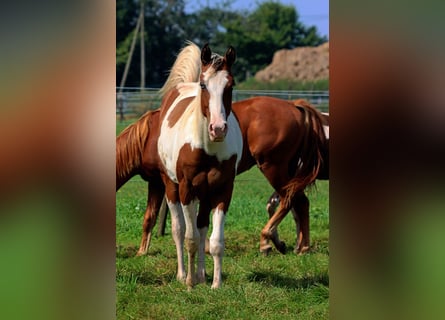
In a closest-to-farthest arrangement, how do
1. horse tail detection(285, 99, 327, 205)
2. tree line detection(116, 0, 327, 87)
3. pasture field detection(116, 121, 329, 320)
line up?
pasture field detection(116, 121, 329, 320) < horse tail detection(285, 99, 327, 205) < tree line detection(116, 0, 327, 87)

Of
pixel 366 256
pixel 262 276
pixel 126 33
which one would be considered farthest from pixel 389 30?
pixel 126 33

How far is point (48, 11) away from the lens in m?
1.62

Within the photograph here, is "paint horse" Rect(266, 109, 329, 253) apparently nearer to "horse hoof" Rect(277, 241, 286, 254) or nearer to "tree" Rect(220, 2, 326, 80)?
"horse hoof" Rect(277, 241, 286, 254)

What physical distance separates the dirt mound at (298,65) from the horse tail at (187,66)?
1037 cm

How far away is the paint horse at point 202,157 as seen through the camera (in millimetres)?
3092

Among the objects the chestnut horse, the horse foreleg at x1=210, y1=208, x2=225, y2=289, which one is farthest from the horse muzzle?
the chestnut horse

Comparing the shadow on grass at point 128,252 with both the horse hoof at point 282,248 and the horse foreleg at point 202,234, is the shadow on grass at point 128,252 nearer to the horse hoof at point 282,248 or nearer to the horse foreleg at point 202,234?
the horse foreleg at point 202,234

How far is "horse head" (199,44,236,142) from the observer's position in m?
3.00

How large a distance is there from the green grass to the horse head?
0.84 meters

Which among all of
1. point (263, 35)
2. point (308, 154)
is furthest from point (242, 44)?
point (308, 154)

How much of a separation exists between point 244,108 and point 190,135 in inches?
56.8

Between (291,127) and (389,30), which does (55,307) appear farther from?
(291,127)

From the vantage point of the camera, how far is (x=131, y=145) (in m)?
4.23

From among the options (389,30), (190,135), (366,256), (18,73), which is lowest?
(366,256)
